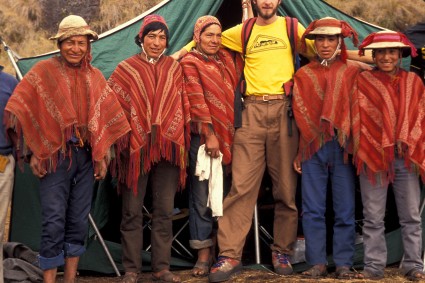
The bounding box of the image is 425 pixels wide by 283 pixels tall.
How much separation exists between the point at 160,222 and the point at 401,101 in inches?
77.7

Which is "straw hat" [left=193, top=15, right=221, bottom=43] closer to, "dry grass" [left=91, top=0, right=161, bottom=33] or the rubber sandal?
the rubber sandal

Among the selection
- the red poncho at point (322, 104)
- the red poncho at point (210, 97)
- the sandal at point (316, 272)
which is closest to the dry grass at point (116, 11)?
the red poncho at point (210, 97)

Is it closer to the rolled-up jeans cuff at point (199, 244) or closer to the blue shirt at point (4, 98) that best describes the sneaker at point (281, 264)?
the rolled-up jeans cuff at point (199, 244)

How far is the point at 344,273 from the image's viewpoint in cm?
557

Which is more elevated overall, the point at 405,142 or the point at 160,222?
the point at 405,142

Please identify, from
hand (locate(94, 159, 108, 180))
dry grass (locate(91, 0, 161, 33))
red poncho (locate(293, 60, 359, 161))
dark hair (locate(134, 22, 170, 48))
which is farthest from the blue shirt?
dry grass (locate(91, 0, 161, 33))

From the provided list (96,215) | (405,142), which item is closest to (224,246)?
(96,215)

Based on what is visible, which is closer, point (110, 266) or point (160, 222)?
point (160, 222)

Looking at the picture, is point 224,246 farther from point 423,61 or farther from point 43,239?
point 423,61

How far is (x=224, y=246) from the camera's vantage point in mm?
5680

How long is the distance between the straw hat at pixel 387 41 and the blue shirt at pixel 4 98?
8.43 ft

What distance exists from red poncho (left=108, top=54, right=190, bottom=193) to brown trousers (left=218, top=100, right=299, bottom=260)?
0.46 meters

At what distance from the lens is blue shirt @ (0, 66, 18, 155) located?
5.02m

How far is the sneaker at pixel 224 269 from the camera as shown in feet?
18.1
